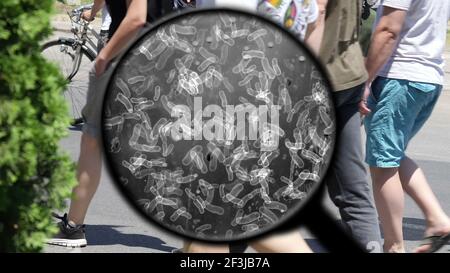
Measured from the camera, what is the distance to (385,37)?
456cm

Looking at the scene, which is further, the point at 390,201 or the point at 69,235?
the point at 69,235

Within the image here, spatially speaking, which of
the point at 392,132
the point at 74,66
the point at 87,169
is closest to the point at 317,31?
the point at 392,132

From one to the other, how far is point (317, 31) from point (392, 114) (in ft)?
3.77

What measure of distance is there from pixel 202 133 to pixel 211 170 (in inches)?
3.5

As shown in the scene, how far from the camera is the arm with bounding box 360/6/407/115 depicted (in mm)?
4547

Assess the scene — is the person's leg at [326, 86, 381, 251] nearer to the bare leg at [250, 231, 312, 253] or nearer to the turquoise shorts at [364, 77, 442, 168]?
the turquoise shorts at [364, 77, 442, 168]

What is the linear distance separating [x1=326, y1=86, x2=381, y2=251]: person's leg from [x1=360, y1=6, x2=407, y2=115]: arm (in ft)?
1.13

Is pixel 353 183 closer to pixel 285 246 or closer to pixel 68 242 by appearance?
pixel 285 246

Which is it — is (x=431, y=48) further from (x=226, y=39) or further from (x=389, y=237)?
(x=226, y=39)

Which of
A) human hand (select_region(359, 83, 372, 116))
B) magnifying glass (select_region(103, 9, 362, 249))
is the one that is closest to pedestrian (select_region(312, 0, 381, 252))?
human hand (select_region(359, 83, 372, 116))

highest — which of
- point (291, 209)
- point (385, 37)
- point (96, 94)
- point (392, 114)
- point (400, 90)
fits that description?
point (291, 209)

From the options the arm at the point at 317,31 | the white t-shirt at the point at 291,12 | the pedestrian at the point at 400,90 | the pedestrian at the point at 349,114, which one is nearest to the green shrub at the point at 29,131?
the white t-shirt at the point at 291,12
